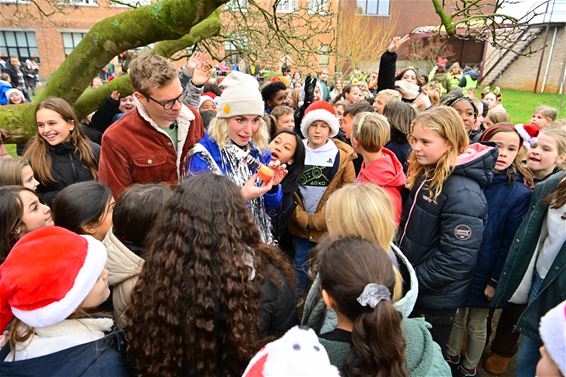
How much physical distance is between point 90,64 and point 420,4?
1474 inches

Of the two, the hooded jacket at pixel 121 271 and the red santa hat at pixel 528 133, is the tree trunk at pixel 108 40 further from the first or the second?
the red santa hat at pixel 528 133

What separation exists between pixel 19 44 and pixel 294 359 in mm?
39922

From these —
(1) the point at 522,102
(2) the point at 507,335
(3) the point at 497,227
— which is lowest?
(2) the point at 507,335

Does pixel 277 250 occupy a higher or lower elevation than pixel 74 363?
higher

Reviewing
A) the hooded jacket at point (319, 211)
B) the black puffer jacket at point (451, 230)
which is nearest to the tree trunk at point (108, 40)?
the hooded jacket at point (319, 211)

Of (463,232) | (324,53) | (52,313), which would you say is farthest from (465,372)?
(324,53)

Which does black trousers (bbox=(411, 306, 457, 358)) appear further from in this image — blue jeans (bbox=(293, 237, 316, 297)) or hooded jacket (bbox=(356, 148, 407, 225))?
blue jeans (bbox=(293, 237, 316, 297))

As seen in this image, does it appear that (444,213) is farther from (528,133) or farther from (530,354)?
(528,133)

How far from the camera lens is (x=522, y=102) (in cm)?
2152

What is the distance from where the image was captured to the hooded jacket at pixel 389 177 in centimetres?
291

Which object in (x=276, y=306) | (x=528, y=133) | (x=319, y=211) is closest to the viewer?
(x=276, y=306)

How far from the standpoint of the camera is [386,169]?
9.70ft

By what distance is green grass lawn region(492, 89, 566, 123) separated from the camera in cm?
1630

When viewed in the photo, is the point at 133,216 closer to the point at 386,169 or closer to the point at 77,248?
the point at 77,248
